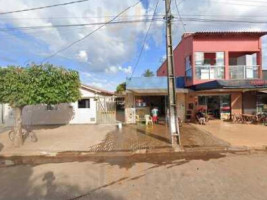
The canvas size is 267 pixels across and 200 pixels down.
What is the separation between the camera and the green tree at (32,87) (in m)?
10.3

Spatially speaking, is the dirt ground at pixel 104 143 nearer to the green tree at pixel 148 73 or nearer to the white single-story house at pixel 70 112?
the white single-story house at pixel 70 112

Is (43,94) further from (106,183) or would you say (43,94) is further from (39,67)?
(106,183)

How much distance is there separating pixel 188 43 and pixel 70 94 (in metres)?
10.6

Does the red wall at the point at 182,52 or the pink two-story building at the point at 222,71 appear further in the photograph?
the red wall at the point at 182,52

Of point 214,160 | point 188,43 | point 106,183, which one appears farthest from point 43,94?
point 188,43

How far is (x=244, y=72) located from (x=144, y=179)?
14616mm

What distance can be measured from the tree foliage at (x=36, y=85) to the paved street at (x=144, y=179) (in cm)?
383

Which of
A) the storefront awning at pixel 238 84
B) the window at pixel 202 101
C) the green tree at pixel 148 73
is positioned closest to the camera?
the storefront awning at pixel 238 84

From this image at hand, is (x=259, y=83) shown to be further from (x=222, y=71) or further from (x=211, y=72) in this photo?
(x=211, y=72)

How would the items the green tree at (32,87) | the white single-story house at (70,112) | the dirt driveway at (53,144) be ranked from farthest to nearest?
the white single-story house at (70,112), the green tree at (32,87), the dirt driveway at (53,144)

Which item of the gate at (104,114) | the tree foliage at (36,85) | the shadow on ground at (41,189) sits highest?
the tree foliage at (36,85)

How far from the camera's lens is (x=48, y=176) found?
665 centimetres

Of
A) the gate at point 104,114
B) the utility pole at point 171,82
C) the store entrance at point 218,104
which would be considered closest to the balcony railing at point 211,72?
the store entrance at point 218,104

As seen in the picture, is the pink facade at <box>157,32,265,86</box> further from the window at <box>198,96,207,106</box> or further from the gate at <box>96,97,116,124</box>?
the gate at <box>96,97,116,124</box>
